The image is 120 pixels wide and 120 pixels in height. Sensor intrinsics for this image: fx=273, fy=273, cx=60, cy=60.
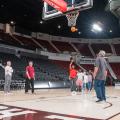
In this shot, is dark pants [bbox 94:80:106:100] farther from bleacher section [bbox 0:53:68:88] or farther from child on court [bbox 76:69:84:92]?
bleacher section [bbox 0:53:68:88]

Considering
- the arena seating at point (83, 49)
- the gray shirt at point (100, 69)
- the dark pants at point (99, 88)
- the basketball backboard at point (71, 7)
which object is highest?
the arena seating at point (83, 49)

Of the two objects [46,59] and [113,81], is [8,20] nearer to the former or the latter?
[46,59]

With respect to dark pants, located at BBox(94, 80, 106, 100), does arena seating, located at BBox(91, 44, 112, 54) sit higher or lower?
higher

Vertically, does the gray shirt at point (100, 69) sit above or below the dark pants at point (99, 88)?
above

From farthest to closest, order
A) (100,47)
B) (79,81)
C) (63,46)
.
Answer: (100,47), (63,46), (79,81)

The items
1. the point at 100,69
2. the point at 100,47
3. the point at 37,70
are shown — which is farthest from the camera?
the point at 100,47

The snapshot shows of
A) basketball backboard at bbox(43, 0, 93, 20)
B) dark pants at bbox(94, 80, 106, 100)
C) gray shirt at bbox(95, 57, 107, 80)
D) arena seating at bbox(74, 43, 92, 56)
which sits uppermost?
arena seating at bbox(74, 43, 92, 56)

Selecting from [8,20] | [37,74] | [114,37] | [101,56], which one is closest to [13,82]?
[37,74]

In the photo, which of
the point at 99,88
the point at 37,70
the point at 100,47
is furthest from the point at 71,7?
the point at 100,47

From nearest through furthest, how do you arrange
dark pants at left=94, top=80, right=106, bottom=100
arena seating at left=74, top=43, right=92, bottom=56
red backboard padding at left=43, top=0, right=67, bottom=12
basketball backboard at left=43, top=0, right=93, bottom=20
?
dark pants at left=94, top=80, right=106, bottom=100, basketball backboard at left=43, top=0, right=93, bottom=20, red backboard padding at left=43, top=0, right=67, bottom=12, arena seating at left=74, top=43, right=92, bottom=56

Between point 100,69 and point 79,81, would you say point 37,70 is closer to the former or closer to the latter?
point 79,81

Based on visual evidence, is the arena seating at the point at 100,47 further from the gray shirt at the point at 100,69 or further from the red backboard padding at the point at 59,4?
the gray shirt at the point at 100,69

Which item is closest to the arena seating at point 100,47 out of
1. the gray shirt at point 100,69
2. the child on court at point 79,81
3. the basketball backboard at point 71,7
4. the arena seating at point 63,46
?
the arena seating at point 63,46

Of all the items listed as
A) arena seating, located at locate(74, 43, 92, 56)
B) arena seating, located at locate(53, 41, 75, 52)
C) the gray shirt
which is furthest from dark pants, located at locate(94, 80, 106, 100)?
arena seating, located at locate(74, 43, 92, 56)
